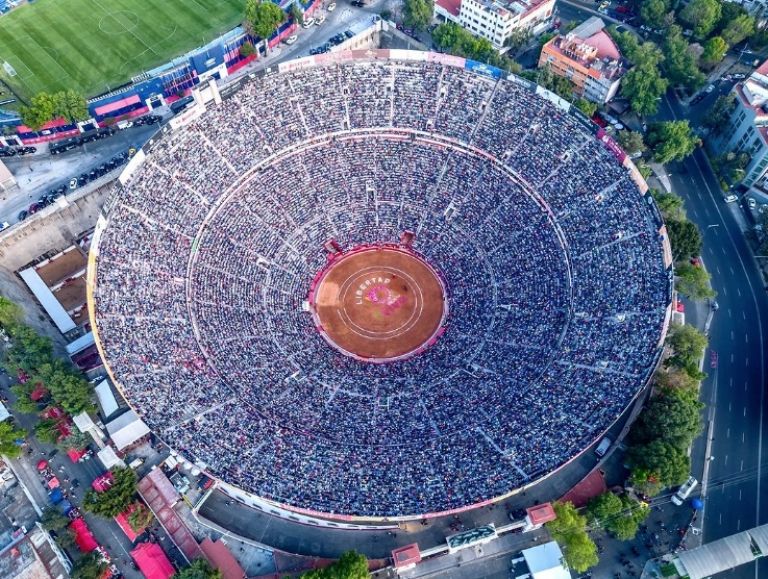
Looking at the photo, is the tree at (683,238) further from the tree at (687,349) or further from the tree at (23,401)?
the tree at (23,401)

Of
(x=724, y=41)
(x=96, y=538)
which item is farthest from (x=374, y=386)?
(x=724, y=41)

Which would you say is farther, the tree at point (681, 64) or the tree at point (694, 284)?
the tree at point (681, 64)

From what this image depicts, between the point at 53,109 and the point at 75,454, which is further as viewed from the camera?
the point at 53,109

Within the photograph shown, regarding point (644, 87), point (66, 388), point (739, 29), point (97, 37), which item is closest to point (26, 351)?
point (66, 388)

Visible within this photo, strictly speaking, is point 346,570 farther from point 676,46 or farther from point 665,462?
point 676,46

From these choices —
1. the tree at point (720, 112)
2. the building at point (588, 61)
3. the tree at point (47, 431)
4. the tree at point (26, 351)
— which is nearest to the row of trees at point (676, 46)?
the building at point (588, 61)

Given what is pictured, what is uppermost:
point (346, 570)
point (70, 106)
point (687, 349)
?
point (687, 349)
